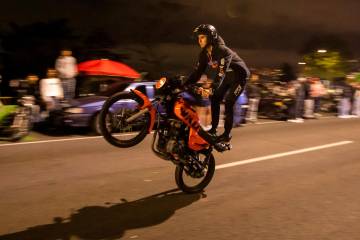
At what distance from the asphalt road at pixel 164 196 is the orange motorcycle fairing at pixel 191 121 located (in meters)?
0.78

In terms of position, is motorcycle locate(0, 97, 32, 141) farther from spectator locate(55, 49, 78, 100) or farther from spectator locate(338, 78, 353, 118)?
spectator locate(338, 78, 353, 118)

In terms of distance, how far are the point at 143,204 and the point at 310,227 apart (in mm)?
2128

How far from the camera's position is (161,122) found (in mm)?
5984

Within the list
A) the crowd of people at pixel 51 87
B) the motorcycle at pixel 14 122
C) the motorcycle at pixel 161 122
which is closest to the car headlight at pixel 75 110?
the crowd of people at pixel 51 87

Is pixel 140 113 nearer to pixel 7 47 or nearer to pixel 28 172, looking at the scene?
pixel 28 172

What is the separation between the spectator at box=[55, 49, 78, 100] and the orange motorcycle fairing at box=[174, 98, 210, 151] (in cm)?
766

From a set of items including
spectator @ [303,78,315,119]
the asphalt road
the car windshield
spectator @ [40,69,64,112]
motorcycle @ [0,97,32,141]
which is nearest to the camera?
the asphalt road

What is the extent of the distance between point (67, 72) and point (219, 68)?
8213 mm

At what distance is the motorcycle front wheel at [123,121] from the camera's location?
226 inches

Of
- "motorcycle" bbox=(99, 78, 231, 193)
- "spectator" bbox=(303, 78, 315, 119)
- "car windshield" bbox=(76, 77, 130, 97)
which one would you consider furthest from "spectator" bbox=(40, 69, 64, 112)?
"spectator" bbox=(303, 78, 315, 119)

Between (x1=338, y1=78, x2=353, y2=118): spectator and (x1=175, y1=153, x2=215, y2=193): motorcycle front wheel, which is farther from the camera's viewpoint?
(x1=338, y1=78, x2=353, y2=118): spectator

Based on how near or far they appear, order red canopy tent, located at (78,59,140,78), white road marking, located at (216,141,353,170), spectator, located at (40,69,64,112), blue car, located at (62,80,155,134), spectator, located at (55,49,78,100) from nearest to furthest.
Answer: white road marking, located at (216,141,353,170), blue car, located at (62,80,155,134), spectator, located at (40,69,64,112), spectator, located at (55,49,78,100), red canopy tent, located at (78,59,140,78)

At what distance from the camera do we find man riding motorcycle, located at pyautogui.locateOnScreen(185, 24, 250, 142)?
5926 mm

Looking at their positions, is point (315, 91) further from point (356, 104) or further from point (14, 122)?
point (14, 122)
